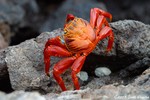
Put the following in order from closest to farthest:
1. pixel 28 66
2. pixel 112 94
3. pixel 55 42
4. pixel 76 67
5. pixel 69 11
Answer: pixel 112 94
pixel 76 67
pixel 28 66
pixel 55 42
pixel 69 11

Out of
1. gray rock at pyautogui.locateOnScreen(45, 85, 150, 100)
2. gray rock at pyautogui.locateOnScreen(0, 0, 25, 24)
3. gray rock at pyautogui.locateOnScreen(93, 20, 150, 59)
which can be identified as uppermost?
gray rock at pyautogui.locateOnScreen(0, 0, 25, 24)

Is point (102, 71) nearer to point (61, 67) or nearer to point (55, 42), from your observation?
point (61, 67)

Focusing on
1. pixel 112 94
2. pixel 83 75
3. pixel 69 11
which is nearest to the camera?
pixel 112 94

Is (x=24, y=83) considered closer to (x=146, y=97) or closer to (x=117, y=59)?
(x=117, y=59)

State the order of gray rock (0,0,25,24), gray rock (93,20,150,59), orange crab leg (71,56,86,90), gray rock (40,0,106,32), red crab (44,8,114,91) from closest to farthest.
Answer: orange crab leg (71,56,86,90) < red crab (44,8,114,91) < gray rock (93,20,150,59) < gray rock (0,0,25,24) < gray rock (40,0,106,32)

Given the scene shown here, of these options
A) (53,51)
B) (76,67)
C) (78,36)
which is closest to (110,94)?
(76,67)

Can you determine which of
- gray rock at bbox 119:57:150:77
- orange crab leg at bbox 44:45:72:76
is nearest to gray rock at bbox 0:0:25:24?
orange crab leg at bbox 44:45:72:76

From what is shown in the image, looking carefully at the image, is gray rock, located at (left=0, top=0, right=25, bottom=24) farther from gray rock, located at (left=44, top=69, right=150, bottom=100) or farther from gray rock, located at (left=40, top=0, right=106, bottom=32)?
Result: gray rock, located at (left=44, top=69, right=150, bottom=100)
